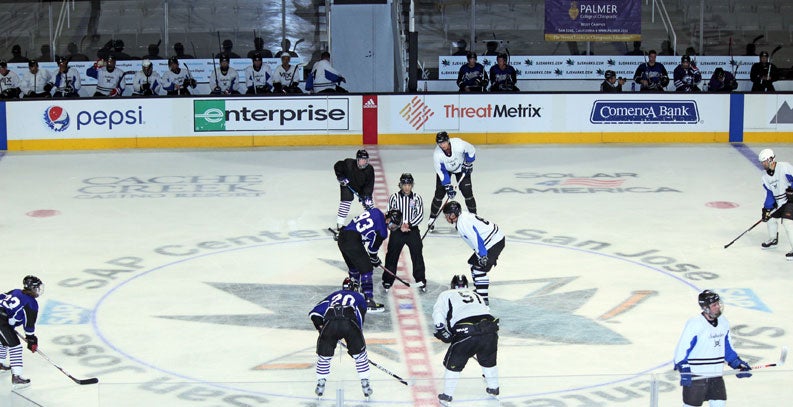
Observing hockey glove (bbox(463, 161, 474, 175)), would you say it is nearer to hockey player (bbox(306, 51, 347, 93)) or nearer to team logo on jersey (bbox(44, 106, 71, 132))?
hockey player (bbox(306, 51, 347, 93))

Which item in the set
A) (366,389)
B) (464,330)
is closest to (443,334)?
(464,330)

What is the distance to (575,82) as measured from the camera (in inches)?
1026

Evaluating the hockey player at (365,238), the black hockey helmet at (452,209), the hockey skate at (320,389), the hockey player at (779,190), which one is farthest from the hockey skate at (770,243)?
the hockey skate at (320,389)

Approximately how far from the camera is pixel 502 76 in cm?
2341

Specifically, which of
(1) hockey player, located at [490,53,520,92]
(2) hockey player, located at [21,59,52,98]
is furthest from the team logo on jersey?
(1) hockey player, located at [490,53,520,92]

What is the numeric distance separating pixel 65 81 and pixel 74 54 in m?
3.06

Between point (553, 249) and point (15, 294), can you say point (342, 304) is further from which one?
point (553, 249)

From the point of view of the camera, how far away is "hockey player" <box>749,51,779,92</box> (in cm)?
2422

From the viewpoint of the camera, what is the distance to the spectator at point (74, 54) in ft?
85.1

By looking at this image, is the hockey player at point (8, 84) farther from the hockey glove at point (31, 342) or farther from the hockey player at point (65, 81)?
the hockey glove at point (31, 342)

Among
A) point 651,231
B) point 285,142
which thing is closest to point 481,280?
point 651,231

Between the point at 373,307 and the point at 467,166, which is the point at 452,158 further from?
the point at 373,307

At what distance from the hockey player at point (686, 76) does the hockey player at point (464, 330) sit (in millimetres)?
14458

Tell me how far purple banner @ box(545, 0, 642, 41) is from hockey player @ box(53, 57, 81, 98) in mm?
9085
